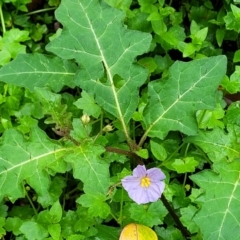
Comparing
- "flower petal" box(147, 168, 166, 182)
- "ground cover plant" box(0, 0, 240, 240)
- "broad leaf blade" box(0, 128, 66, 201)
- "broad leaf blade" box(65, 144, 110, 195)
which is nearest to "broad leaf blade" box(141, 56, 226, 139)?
"ground cover plant" box(0, 0, 240, 240)

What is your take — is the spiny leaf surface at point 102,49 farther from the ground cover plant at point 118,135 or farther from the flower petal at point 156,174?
the flower petal at point 156,174

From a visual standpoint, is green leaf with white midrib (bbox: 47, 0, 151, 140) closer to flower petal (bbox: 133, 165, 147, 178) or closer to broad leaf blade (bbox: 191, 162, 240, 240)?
flower petal (bbox: 133, 165, 147, 178)

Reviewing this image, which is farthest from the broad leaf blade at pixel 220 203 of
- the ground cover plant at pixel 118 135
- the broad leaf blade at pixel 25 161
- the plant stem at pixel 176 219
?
the broad leaf blade at pixel 25 161

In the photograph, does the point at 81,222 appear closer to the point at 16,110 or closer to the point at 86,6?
the point at 16,110

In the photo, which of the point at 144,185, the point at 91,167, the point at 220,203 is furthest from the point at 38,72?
the point at 220,203

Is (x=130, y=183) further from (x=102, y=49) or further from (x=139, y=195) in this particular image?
(x=102, y=49)

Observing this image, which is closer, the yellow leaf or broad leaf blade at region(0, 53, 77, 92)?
the yellow leaf
